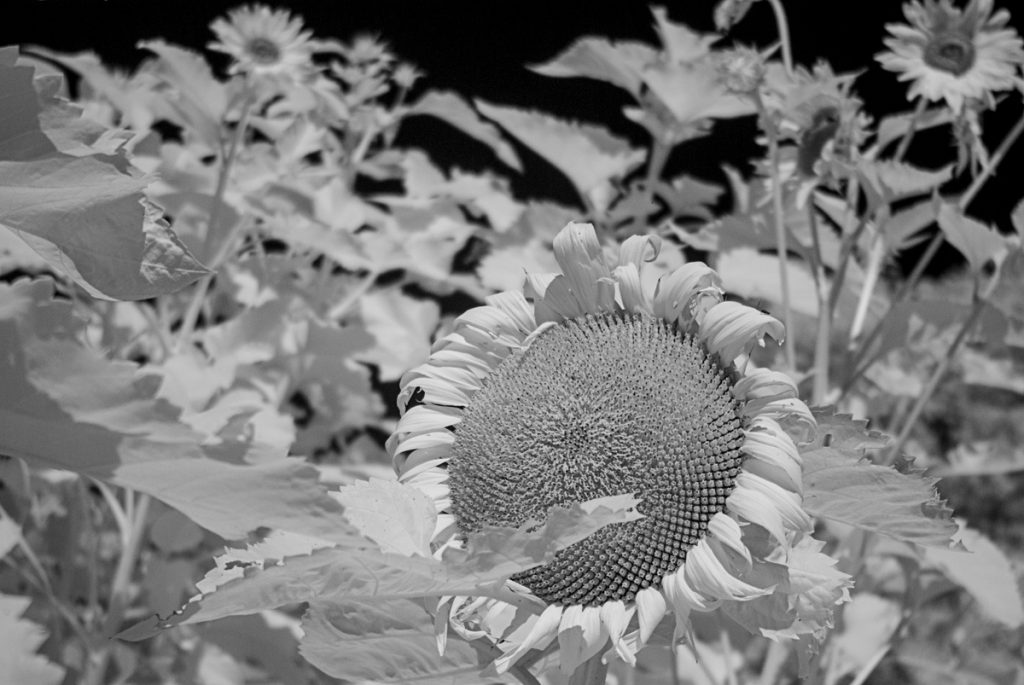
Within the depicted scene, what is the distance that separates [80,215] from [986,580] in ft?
2.42

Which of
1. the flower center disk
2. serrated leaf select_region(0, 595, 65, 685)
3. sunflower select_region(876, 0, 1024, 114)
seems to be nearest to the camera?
serrated leaf select_region(0, 595, 65, 685)

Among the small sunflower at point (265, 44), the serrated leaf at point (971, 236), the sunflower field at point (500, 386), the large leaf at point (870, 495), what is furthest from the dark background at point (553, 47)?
the large leaf at point (870, 495)

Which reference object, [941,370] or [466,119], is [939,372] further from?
[466,119]

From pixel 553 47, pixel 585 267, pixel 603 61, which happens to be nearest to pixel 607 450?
pixel 585 267

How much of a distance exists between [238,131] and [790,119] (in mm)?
495

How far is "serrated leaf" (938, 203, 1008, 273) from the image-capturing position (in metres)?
0.88

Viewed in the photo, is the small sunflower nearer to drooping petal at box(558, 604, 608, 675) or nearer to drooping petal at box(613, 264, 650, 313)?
drooping petal at box(613, 264, 650, 313)

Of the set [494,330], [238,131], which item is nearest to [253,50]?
[238,131]

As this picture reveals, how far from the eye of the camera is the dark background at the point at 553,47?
102 inches

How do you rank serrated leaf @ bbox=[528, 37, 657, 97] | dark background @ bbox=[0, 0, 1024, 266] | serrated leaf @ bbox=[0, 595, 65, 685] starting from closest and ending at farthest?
serrated leaf @ bbox=[0, 595, 65, 685] → serrated leaf @ bbox=[528, 37, 657, 97] → dark background @ bbox=[0, 0, 1024, 266]

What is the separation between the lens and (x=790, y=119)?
2.90 feet

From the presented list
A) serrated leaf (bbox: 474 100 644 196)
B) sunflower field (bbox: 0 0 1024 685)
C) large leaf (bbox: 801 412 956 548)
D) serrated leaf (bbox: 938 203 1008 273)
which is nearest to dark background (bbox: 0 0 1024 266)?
sunflower field (bbox: 0 0 1024 685)

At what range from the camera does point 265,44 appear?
1.20 m

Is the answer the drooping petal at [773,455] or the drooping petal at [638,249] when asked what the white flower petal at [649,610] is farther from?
the drooping petal at [638,249]
